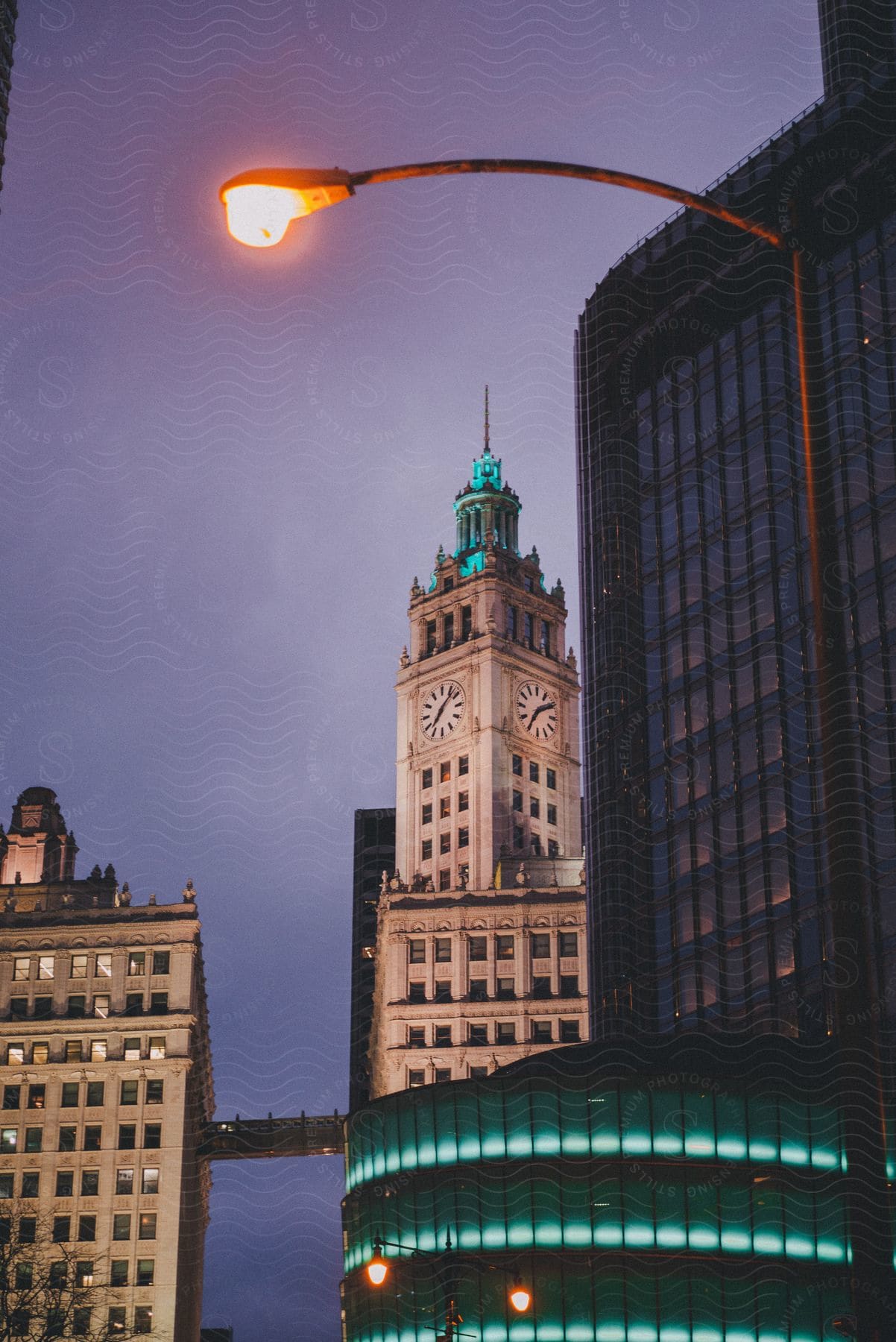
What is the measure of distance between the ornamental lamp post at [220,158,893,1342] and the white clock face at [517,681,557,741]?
127 m

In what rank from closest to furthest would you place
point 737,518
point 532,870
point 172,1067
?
point 737,518 < point 172,1067 < point 532,870

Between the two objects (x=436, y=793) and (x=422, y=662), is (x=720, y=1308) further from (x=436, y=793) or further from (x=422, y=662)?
(x=422, y=662)

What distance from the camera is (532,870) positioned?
12756 cm

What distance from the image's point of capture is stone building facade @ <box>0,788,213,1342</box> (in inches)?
3969

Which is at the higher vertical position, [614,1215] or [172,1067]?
[172,1067]

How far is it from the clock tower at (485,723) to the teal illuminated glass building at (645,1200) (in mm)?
55067

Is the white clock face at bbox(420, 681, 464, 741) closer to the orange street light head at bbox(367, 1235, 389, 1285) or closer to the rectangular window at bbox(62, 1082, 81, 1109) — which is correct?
the rectangular window at bbox(62, 1082, 81, 1109)

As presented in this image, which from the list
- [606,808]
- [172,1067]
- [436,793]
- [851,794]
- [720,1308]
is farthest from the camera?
[436,793]

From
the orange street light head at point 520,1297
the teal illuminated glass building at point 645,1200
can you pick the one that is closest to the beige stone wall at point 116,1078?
the teal illuminated glass building at point 645,1200

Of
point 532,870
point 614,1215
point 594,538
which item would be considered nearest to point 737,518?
point 594,538

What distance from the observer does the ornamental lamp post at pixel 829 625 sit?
1123 cm

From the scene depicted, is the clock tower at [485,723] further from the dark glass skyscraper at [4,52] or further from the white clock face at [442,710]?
the dark glass skyscraper at [4,52]

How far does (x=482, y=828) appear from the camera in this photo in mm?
132375

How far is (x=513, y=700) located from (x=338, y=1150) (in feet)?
141
